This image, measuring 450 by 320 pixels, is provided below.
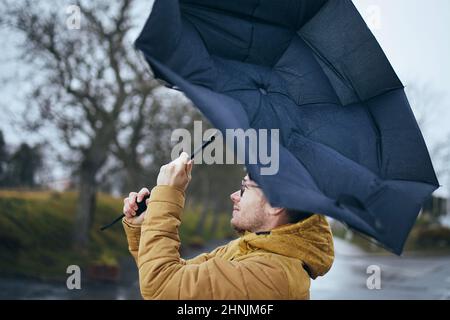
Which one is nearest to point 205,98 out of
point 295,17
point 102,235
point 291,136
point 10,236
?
point 291,136

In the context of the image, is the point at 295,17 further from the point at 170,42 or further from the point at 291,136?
the point at 170,42

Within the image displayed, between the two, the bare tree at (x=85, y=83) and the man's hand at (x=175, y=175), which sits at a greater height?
the bare tree at (x=85, y=83)

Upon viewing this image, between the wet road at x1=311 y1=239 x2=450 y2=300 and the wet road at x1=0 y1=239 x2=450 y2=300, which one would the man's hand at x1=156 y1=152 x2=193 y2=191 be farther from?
the wet road at x1=311 y1=239 x2=450 y2=300

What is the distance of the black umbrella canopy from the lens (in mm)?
2189

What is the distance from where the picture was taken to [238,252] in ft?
8.24

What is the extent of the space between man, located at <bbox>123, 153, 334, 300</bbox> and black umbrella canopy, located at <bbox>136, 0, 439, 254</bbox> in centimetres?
30

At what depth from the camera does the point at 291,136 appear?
2416 mm

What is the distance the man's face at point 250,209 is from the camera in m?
2.46

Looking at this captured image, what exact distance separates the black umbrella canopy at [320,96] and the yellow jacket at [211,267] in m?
0.33

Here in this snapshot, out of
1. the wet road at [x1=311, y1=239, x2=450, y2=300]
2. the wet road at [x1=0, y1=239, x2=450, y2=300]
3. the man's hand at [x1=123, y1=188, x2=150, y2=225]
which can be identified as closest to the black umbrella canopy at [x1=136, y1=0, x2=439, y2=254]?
the man's hand at [x1=123, y1=188, x2=150, y2=225]

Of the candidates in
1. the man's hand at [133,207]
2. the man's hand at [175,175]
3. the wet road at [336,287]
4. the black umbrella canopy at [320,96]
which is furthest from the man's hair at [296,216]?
the wet road at [336,287]

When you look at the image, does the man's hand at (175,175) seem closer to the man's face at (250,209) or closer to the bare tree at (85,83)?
the man's face at (250,209)

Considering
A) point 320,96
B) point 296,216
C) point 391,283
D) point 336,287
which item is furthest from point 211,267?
point 391,283

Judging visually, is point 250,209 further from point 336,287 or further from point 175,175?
point 336,287
